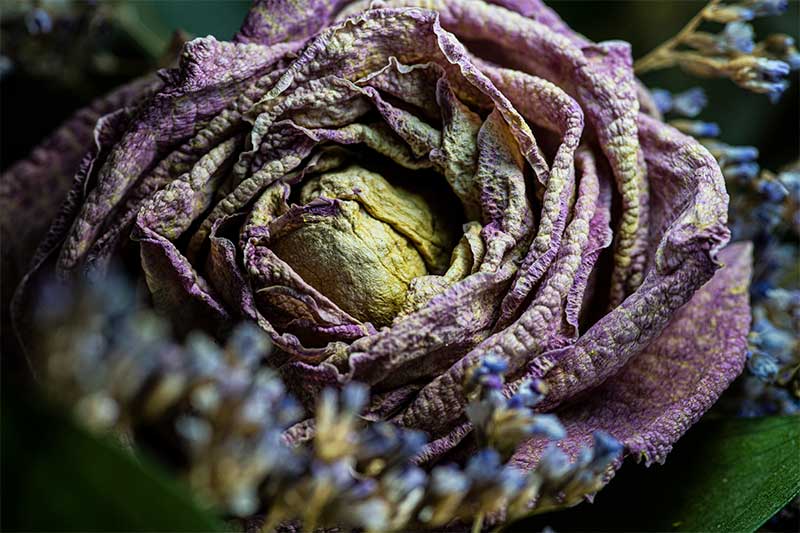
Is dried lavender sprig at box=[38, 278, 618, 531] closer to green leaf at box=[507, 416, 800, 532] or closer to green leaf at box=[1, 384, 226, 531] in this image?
green leaf at box=[1, 384, 226, 531]

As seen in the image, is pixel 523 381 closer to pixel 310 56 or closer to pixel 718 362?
pixel 718 362

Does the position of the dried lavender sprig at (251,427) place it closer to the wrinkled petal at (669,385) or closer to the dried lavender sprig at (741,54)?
the wrinkled petal at (669,385)

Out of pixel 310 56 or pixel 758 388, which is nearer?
pixel 310 56

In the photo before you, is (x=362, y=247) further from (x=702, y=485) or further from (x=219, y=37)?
(x=219, y=37)

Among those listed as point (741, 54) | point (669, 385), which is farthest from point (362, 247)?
point (741, 54)

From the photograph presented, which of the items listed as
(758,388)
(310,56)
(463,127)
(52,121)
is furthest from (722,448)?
(52,121)

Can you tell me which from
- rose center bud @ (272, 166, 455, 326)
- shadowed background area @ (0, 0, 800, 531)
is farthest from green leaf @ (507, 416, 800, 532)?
shadowed background area @ (0, 0, 800, 531)
